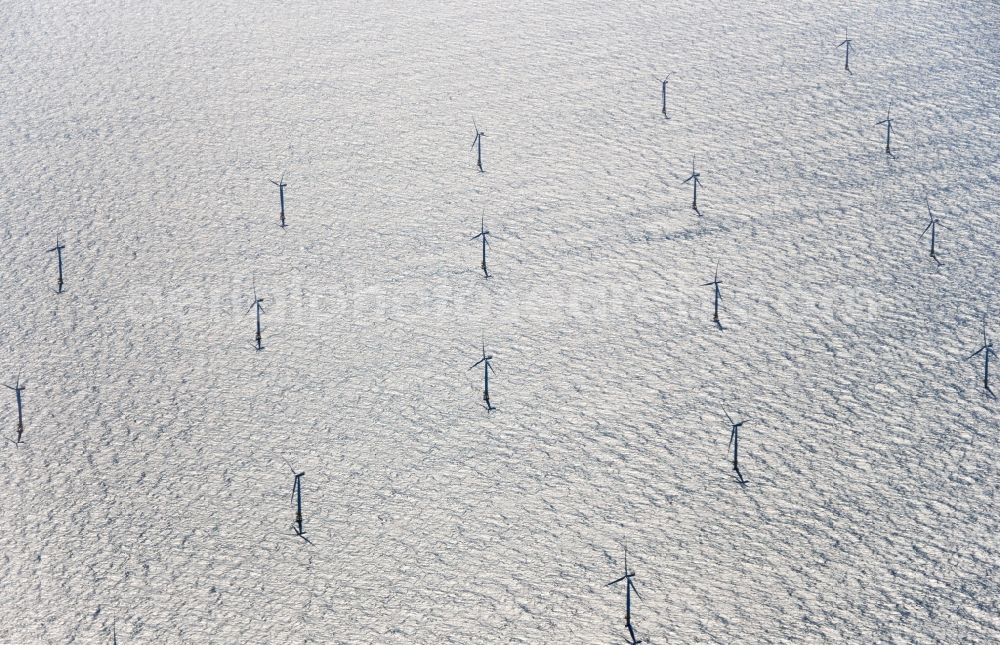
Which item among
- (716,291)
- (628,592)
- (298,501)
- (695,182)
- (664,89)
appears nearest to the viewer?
(628,592)

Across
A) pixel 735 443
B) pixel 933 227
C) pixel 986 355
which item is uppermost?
pixel 933 227

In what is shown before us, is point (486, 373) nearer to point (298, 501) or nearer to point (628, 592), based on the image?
point (298, 501)

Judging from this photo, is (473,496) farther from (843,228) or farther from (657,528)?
(843,228)

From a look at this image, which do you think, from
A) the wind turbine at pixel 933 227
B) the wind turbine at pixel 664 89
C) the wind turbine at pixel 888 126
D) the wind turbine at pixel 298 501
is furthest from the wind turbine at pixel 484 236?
the wind turbine at pixel 888 126

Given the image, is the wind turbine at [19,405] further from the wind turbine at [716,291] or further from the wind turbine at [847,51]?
the wind turbine at [847,51]

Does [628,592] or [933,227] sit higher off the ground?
[933,227]

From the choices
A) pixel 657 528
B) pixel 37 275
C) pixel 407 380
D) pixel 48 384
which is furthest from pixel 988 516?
pixel 37 275

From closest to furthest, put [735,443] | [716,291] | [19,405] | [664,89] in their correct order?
1. [735,443]
2. [19,405]
3. [716,291]
4. [664,89]

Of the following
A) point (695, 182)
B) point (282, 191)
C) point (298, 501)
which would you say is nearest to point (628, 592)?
point (298, 501)

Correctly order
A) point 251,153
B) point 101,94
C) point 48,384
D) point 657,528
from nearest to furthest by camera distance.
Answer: point 657,528 → point 48,384 → point 251,153 → point 101,94
